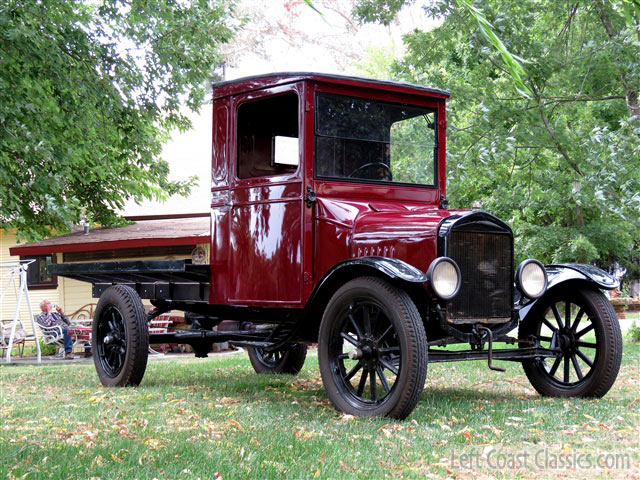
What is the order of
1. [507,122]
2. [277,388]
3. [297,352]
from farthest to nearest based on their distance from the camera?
[507,122], [297,352], [277,388]

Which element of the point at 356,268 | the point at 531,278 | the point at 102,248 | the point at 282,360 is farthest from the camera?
the point at 102,248

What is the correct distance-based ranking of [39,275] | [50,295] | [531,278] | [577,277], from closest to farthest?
[531,278] < [577,277] < [50,295] < [39,275]

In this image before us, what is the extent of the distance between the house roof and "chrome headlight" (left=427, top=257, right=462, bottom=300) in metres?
10.2

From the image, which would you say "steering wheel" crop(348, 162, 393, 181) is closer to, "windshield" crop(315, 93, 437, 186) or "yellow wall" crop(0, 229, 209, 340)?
"windshield" crop(315, 93, 437, 186)

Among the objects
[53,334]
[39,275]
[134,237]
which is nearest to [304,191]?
[53,334]

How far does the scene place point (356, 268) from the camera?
5.77 metres

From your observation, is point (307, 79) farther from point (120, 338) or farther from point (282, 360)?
point (282, 360)

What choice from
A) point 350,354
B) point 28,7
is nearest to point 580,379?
point 350,354

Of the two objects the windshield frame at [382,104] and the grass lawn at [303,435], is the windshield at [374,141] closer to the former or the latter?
the windshield frame at [382,104]

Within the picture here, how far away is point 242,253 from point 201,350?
4.86 ft

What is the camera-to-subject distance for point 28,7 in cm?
1048

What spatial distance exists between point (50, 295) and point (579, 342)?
59.0ft

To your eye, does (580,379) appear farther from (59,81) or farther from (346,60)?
(346,60)

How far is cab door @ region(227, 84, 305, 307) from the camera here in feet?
21.2
